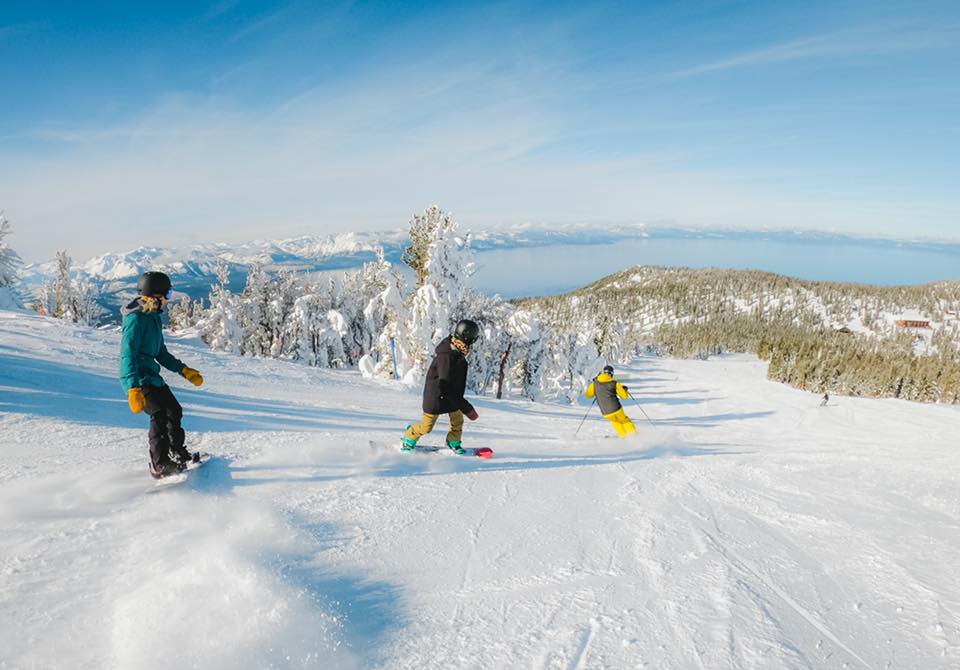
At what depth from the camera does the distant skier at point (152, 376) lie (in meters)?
4.96

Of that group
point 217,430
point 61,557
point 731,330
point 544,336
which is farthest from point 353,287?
point 731,330

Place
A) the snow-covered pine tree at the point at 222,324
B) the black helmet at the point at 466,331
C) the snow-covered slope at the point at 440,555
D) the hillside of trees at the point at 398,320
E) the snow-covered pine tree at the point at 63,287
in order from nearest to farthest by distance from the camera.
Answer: the snow-covered slope at the point at 440,555 → the black helmet at the point at 466,331 → the hillside of trees at the point at 398,320 → the snow-covered pine tree at the point at 222,324 → the snow-covered pine tree at the point at 63,287

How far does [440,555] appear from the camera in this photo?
4.14 meters

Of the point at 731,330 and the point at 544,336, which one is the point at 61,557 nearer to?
the point at 544,336

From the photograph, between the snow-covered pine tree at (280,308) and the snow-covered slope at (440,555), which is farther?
the snow-covered pine tree at (280,308)

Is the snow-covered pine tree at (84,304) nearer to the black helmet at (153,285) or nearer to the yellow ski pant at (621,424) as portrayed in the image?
the black helmet at (153,285)

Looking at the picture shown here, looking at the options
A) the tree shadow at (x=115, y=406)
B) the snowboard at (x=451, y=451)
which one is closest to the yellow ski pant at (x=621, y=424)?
the snowboard at (x=451, y=451)

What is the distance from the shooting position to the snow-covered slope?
296cm

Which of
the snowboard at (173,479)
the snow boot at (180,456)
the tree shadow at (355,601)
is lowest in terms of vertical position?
the tree shadow at (355,601)

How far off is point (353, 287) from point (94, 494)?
4858 cm

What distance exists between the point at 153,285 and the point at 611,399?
33.2 ft

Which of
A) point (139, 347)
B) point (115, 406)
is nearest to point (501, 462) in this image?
point (139, 347)

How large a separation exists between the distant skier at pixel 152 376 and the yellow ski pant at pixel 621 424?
9.19 metres

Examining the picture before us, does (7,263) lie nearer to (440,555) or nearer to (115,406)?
(115,406)
